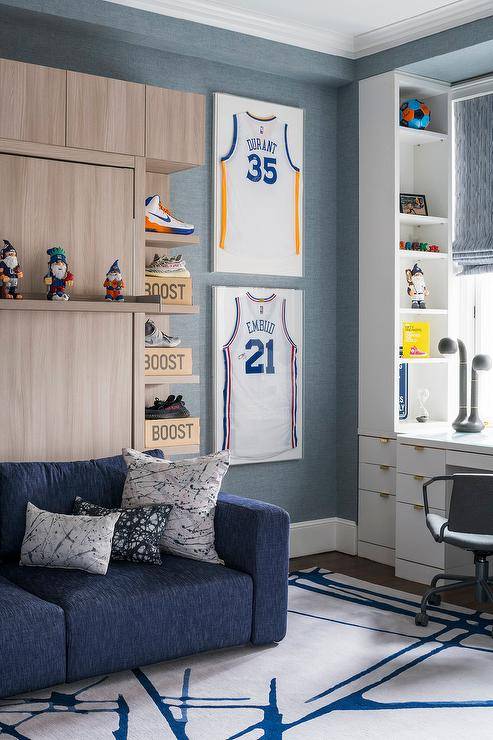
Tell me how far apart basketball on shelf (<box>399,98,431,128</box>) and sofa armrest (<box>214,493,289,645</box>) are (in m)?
2.55

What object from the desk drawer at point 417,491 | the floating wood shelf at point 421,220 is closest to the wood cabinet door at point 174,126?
the floating wood shelf at point 421,220

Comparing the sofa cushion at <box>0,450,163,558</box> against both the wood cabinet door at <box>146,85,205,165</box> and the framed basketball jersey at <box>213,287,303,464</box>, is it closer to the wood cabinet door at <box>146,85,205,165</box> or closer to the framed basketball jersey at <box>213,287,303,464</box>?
the framed basketball jersey at <box>213,287,303,464</box>

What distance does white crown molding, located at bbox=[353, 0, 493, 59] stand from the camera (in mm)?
4250

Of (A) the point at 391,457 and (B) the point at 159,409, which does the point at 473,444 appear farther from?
(B) the point at 159,409

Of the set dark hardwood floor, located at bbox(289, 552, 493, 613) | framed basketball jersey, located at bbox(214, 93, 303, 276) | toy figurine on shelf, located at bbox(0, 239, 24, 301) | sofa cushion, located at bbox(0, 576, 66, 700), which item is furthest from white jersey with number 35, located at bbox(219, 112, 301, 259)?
sofa cushion, located at bbox(0, 576, 66, 700)

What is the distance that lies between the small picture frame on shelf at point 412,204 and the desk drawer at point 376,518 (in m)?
1.64

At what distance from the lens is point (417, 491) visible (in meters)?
4.50

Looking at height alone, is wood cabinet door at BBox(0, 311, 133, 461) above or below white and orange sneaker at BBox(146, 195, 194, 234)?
below

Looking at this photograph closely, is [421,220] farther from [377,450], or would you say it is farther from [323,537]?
[323,537]

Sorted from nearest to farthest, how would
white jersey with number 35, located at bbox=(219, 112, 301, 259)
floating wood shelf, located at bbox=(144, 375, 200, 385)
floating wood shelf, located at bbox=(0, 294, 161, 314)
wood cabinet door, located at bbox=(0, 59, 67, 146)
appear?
floating wood shelf, located at bbox=(0, 294, 161, 314) → wood cabinet door, located at bbox=(0, 59, 67, 146) → floating wood shelf, located at bbox=(144, 375, 200, 385) → white jersey with number 35, located at bbox=(219, 112, 301, 259)

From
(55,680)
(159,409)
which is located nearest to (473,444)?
(159,409)

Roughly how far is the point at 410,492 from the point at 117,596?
1972mm

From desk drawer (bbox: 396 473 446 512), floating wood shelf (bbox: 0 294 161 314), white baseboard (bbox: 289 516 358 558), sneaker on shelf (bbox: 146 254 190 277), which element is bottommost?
white baseboard (bbox: 289 516 358 558)

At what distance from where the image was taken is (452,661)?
11.1ft
